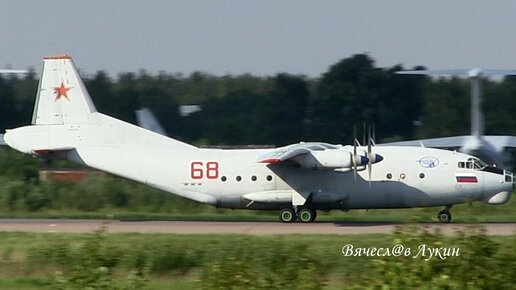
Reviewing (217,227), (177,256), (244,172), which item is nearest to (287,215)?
(244,172)

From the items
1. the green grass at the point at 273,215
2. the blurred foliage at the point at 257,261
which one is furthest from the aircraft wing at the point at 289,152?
the blurred foliage at the point at 257,261

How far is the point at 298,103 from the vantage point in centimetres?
5844

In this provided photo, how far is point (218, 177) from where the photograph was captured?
106 ft

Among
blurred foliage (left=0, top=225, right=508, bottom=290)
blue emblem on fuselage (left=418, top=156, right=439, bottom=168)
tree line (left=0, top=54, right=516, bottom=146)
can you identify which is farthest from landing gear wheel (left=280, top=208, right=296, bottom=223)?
tree line (left=0, top=54, right=516, bottom=146)

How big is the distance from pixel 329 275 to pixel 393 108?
40.7 m

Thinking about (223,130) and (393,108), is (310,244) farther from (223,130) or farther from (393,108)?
(393,108)

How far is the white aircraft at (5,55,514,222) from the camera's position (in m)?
31.7

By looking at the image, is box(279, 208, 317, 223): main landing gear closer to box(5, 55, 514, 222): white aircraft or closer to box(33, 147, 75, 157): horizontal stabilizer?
box(5, 55, 514, 222): white aircraft

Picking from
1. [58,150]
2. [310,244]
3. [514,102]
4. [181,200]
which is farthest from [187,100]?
[310,244]

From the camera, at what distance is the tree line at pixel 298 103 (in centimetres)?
5309

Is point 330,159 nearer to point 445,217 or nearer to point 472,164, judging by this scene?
point 445,217

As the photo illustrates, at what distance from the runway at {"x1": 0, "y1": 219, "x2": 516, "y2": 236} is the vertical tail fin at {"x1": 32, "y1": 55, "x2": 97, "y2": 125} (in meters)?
3.35

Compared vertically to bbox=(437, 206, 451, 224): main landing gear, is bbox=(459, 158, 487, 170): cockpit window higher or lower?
higher

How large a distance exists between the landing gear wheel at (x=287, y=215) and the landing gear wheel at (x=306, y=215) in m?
0.25
